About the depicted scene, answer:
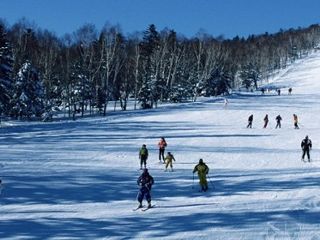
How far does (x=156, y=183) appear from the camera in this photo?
21.5 m

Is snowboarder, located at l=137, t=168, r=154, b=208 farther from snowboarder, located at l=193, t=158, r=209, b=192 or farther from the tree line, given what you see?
the tree line

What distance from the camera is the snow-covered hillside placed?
1460cm

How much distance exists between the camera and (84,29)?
5944 cm

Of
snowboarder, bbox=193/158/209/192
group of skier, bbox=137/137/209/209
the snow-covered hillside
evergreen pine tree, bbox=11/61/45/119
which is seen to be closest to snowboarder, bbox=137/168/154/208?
group of skier, bbox=137/137/209/209


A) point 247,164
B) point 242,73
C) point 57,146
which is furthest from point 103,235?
point 242,73

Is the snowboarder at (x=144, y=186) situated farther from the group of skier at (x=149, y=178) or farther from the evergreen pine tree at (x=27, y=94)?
the evergreen pine tree at (x=27, y=94)

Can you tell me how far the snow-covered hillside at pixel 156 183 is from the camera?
14602 mm

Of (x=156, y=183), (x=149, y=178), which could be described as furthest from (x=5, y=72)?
(x=149, y=178)

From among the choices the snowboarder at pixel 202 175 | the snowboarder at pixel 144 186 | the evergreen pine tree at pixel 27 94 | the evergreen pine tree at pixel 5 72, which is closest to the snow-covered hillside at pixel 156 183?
the snowboarder at pixel 202 175

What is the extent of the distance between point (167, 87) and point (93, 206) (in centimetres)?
5340

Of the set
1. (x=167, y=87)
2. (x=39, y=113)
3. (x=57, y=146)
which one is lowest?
(x=57, y=146)

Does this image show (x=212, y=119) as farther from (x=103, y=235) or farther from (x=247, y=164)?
(x=103, y=235)

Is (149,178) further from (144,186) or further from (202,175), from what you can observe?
(202,175)

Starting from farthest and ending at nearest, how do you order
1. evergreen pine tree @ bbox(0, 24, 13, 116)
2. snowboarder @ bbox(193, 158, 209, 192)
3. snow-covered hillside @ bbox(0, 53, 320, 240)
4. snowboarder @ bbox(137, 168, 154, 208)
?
evergreen pine tree @ bbox(0, 24, 13, 116), snowboarder @ bbox(193, 158, 209, 192), snowboarder @ bbox(137, 168, 154, 208), snow-covered hillside @ bbox(0, 53, 320, 240)
